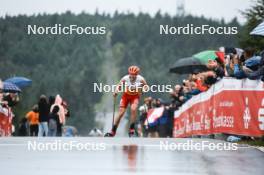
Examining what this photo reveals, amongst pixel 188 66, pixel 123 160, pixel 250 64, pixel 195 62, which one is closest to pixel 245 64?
pixel 250 64

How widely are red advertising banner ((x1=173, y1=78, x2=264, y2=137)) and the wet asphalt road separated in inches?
91.0

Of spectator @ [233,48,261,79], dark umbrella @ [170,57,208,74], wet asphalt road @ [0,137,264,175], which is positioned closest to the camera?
wet asphalt road @ [0,137,264,175]

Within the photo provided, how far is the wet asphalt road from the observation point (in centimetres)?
1052

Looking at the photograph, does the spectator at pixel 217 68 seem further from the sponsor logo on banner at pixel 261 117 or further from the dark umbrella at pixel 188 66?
the dark umbrella at pixel 188 66

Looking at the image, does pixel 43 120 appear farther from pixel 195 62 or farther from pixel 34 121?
pixel 195 62

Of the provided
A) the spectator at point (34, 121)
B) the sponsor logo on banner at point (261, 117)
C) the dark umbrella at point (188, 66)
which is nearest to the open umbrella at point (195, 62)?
the dark umbrella at point (188, 66)

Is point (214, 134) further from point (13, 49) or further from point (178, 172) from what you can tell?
point (13, 49)

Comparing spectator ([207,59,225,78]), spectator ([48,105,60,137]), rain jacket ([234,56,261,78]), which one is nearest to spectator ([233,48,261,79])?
rain jacket ([234,56,261,78])

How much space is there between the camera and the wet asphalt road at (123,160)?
1052 cm

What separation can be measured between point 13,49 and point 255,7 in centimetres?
11745

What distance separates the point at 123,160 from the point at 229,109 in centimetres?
908

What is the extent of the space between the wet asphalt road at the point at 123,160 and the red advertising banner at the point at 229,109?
91.0 inches

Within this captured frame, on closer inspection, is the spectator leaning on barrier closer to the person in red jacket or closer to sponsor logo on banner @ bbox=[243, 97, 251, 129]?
sponsor logo on banner @ bbox=[243, 97, 251, 129]

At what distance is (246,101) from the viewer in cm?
1922
